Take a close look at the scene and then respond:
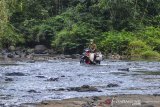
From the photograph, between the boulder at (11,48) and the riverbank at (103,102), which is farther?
the boulder at (11,48)

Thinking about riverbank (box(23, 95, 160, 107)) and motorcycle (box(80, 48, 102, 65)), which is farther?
motorcycle (box(80, 48, 102, 65))

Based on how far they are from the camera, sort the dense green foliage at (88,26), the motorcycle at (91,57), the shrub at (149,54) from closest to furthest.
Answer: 1. the motorcycle at (91,57)
2. the shrub at (149,54)
3. the dense green foliage at (88,26)

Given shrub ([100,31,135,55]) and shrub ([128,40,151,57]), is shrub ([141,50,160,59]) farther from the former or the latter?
shrub ([100,31,135,55])

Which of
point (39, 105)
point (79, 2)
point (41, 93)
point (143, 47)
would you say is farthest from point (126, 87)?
point (79, 2)

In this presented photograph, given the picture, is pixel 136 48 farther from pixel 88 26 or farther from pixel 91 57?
pixel 91 57

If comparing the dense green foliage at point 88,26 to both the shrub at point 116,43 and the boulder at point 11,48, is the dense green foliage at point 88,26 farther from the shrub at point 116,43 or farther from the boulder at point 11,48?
the boulder at point 11,48

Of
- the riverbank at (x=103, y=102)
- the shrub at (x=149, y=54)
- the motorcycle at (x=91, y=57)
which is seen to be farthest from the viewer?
the shrub at (x=149, y=54)

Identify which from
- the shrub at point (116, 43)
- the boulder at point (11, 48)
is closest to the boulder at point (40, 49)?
the boulder at point (11, 48)

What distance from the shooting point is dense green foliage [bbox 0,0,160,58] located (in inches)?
2103

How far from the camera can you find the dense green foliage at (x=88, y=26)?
53406 mm

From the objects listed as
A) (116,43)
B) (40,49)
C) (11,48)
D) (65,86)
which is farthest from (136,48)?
(65,86)

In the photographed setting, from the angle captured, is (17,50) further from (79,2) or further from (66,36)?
(79,2)

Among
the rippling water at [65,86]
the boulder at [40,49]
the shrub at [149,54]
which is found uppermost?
the rippling water at [65,86]

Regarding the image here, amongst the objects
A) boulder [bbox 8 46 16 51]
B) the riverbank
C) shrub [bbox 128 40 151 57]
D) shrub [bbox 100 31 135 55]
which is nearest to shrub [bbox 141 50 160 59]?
shrub [bbox 128 40 151 57]
